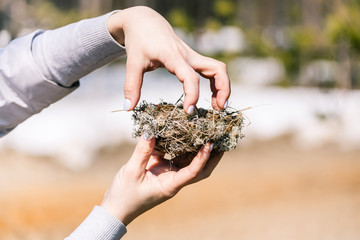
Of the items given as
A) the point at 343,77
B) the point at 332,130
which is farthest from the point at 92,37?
the point at 343,77

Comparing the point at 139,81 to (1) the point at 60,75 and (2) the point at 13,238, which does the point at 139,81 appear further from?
(2) the point at 13,238

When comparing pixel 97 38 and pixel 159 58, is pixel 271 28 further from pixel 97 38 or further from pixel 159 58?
pixel 159 58

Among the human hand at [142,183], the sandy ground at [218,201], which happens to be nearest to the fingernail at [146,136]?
the human hand at [142,183]

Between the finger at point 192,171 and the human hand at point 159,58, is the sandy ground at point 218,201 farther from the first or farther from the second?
the human hand at point 159,58

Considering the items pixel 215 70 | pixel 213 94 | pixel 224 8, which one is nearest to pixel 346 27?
pixel 224 8

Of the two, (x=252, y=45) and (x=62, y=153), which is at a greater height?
(x=252, y=45)

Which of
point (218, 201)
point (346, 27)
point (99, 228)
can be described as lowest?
point (218, 201)
